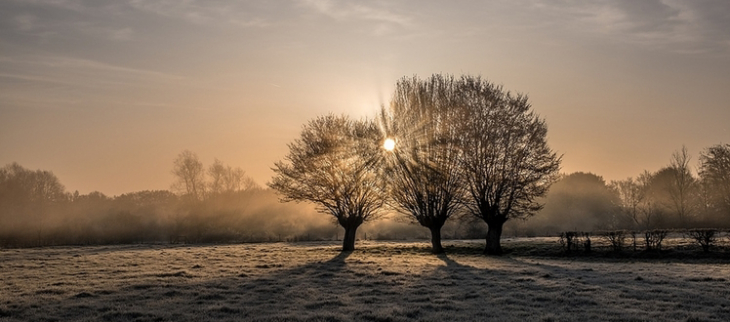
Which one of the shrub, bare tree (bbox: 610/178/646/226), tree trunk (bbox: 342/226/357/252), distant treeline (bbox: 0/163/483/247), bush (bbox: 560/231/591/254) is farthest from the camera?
bare tree (bbox: 610/178/646/226)

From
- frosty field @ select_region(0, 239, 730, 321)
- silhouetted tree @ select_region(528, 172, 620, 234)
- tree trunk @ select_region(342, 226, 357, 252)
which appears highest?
silhouetted tree @ select_region(528, 172, 620, 234)

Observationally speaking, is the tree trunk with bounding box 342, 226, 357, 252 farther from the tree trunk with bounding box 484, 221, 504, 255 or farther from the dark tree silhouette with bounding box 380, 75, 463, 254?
the tree trunk with bounding box 484, 221, 504, 255

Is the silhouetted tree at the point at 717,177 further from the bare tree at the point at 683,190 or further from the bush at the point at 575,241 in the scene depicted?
the bush at the point at 575,241

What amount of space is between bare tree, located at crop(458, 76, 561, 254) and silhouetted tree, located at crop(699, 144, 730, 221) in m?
54.2

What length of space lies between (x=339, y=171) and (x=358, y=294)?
28088 millimetres

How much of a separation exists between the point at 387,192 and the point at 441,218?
553 cm

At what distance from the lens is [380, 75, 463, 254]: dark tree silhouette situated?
46.4m

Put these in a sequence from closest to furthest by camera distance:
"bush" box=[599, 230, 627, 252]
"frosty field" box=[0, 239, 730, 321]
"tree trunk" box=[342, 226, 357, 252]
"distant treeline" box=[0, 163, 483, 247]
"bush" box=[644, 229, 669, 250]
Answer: "frosty field" box=[0, 239, 730, 321]
"bush" box=[644, 229, 669, 250]
"bush" box=[599, 230, 627, 252]
"tree trunk" box=[342, 226, 357, 252]
"distant treeline" box=[0, 163, 483, 247]

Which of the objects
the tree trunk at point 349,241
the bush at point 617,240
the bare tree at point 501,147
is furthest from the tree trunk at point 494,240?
the tree trunk at point 349,241

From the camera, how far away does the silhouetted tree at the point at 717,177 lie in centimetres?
8338

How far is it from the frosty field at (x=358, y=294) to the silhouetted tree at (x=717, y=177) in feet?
221

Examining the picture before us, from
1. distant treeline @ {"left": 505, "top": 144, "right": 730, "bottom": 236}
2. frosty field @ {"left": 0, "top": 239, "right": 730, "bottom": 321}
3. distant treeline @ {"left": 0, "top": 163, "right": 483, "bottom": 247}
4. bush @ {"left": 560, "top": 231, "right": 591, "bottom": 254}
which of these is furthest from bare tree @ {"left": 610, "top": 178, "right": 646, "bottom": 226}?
frosty field @ {"left": 0, "top": 239, "right": 730, "bottom": 321}

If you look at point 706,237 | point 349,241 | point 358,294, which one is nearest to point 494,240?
point 349,241

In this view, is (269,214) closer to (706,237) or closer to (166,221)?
(166,221)
